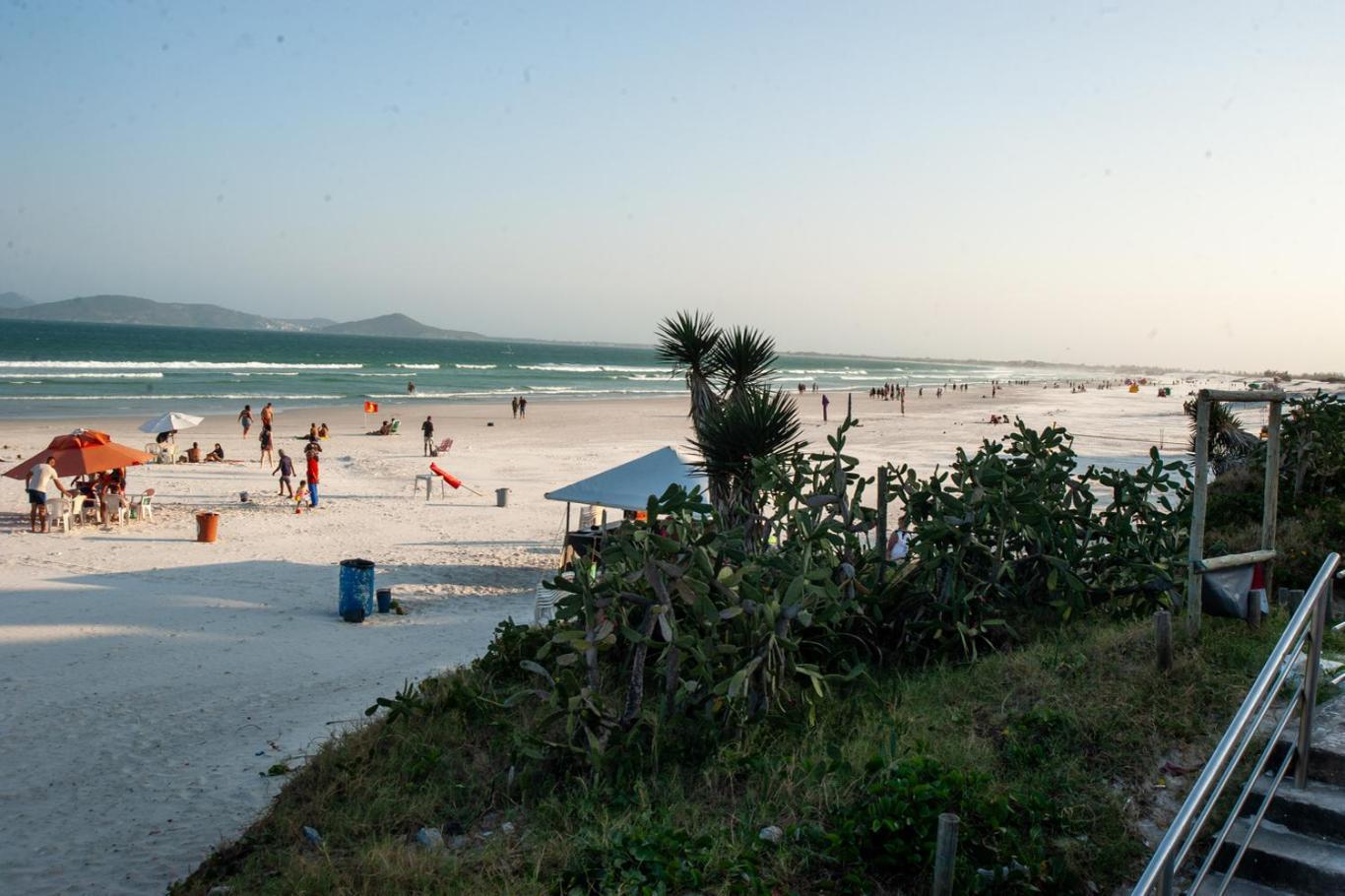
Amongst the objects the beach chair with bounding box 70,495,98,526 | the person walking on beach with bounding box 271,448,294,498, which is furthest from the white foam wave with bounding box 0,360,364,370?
the beach chair with bounding box 70,495,98,526

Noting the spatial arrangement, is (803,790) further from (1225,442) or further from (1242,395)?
(1225,442)

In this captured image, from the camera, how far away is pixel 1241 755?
4.00m

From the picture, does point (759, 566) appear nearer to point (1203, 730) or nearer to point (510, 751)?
point (510, 751)

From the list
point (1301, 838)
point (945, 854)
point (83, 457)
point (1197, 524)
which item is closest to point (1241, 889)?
point (1301, 838)

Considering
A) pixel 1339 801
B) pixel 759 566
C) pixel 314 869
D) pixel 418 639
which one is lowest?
pixel 418 639

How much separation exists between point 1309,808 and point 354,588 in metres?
9.80

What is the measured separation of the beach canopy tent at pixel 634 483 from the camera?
39.5 feet

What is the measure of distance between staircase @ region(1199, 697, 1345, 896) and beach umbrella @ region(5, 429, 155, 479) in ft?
54.9

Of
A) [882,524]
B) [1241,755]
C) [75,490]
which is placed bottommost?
[75,490]

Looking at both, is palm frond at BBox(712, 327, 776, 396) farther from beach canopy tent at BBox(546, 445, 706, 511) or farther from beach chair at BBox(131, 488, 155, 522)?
beach chair at BBox(131, 488, 155, 522)

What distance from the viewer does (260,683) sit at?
358 inches

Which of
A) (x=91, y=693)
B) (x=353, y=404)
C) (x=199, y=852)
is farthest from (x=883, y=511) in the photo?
(x=353, y=404)

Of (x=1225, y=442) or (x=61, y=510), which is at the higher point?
(x=1225, y=442)

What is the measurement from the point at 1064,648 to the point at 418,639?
23.9 feet
